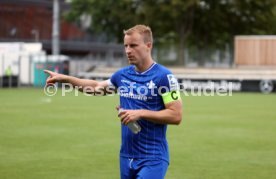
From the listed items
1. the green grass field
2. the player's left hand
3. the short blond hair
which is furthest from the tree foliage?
the player's left hand

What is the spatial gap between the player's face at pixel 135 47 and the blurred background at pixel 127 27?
3472cm

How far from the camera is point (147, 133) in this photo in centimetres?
661

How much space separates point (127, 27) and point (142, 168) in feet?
183

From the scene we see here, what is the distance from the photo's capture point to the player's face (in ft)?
20.8

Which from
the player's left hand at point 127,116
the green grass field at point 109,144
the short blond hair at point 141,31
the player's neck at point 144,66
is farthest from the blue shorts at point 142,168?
the green grass field at point 109,144

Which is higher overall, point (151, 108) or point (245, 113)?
point (151, 108)

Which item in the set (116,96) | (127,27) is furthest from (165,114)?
(127,27)

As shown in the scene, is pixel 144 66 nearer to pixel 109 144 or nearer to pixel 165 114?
pixel 165 114

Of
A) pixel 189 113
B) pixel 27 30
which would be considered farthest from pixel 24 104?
pixel 27 30

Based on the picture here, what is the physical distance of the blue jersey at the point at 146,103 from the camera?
21.3 feet

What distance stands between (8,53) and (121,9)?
1422 centimetres

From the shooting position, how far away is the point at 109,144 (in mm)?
15484

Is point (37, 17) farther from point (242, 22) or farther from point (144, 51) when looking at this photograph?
point (144, 51)

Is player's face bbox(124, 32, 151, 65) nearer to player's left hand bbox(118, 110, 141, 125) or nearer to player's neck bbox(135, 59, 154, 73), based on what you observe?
player's neck bbox(135, 59, 154, 73)
